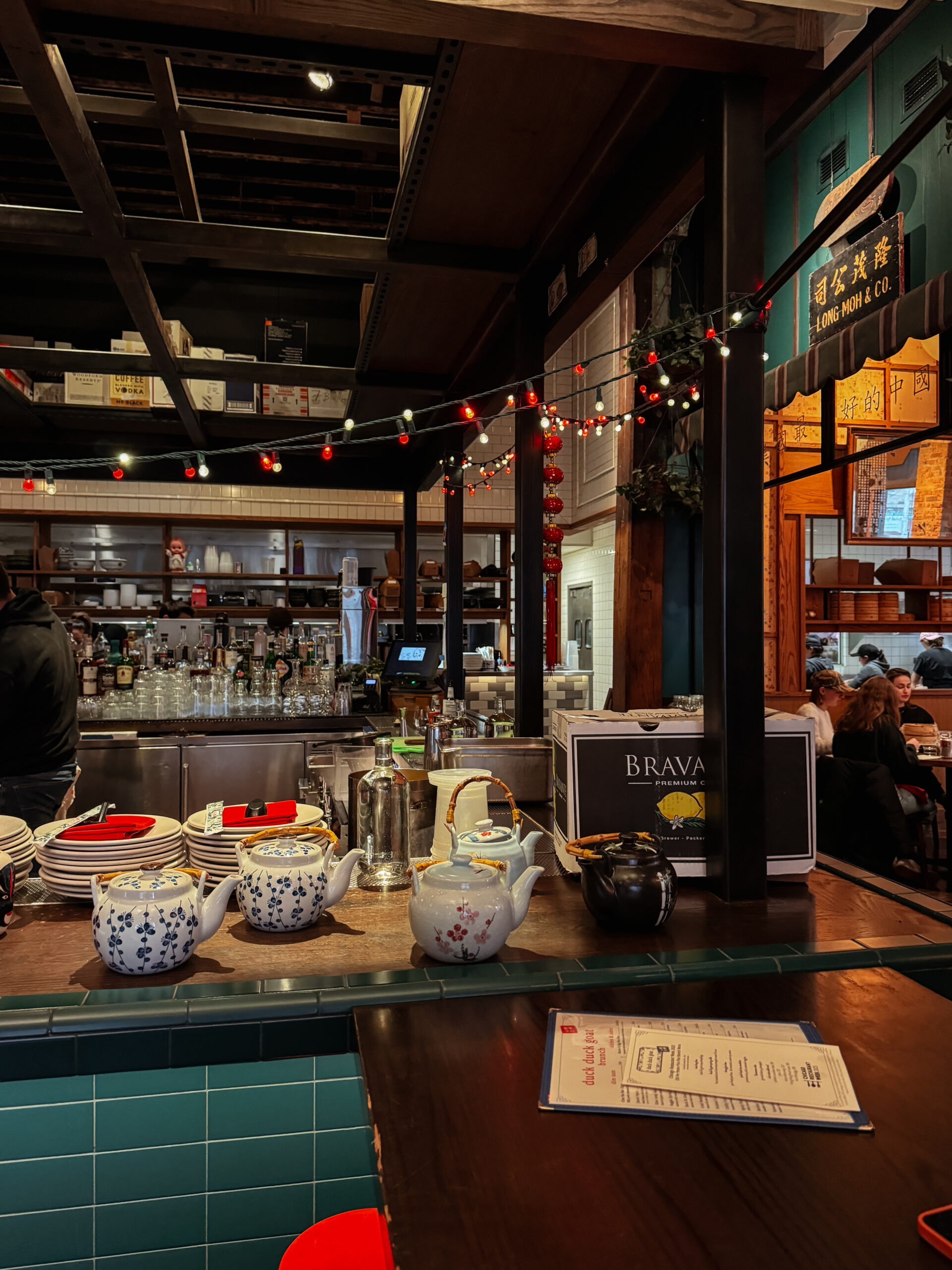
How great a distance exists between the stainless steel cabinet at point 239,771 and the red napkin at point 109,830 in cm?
314

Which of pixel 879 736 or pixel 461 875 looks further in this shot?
pixel 879 736

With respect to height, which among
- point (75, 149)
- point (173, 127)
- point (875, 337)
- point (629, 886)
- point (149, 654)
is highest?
point (173, 127)

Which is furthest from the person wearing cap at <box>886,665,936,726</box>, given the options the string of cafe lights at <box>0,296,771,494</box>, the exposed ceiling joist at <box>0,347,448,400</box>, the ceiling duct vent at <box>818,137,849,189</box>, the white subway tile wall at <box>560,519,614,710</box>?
the exposed ceiling joist at <box>0,347,448,400</box>

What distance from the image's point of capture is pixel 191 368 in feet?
13.4

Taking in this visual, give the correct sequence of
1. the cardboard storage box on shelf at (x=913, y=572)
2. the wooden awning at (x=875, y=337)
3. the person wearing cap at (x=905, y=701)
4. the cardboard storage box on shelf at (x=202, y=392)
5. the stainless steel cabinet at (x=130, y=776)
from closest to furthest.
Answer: the wooden awning at (x=875, y=337), the cardboard storage box on shelf at (x=202, y=392), the stainless steel cabinet at (x=130, y=776), the person wearing cap at (x=905, y=701), the cardboard storage box on shelf at (x=913, y=572)

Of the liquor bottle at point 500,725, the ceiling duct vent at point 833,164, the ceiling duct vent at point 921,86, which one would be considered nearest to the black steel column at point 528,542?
the liquor bottle at point 500,725

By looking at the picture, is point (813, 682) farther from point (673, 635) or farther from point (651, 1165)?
point (651, 1165)

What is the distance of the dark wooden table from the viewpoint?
0.77 metres

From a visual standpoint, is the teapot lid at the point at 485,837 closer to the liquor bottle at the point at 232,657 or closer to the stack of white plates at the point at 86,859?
the stack of white plates at the point at 86,859

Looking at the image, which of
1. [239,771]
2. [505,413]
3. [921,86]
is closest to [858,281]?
[921,86]

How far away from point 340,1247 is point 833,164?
22.6 ft

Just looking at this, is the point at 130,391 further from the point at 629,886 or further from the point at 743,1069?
the point at 743,1069

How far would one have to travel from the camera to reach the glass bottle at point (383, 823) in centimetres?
198

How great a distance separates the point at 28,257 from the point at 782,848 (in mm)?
5004
